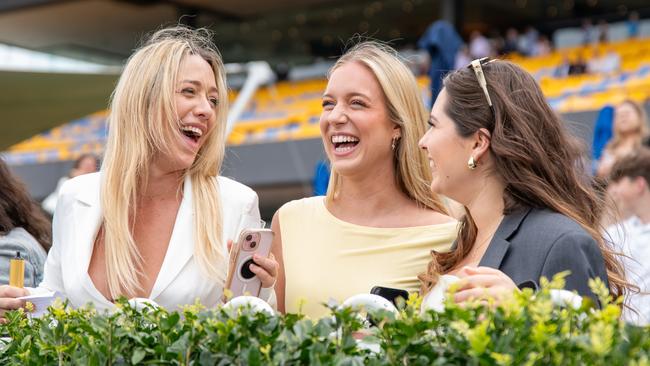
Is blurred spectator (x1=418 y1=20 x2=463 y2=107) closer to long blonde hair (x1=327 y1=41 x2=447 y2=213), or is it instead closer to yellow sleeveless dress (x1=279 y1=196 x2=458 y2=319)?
long blonde hair (x1=327 y1=41 x2=447 y2=213)

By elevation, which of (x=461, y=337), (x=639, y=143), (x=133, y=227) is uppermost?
(x=461, y=337)

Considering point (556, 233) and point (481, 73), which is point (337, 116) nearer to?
point (481, 73)

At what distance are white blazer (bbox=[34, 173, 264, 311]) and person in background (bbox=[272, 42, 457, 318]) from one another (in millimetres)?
206

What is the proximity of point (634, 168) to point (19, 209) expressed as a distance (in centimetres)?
306

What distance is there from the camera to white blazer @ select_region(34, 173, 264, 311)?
9.38 ft

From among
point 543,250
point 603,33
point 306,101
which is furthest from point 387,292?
point 603,33

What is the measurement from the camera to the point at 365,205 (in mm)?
3170

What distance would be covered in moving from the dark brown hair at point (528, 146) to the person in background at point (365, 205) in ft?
1.52

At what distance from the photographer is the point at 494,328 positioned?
5.11ft

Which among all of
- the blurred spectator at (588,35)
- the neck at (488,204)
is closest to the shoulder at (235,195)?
the neck at (488,204)

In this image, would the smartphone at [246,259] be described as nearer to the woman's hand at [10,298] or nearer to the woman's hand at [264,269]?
the woman's hand at [264,269]

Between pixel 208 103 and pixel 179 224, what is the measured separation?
15.2 inches

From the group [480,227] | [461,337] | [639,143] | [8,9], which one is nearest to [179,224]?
[480,227]

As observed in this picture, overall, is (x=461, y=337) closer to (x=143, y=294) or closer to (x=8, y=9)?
(x=143, y=294)
